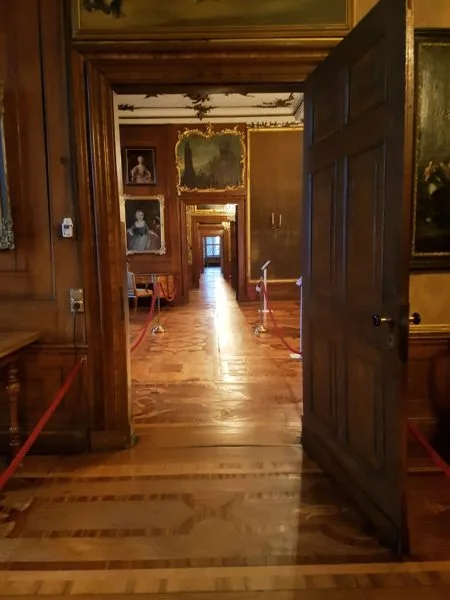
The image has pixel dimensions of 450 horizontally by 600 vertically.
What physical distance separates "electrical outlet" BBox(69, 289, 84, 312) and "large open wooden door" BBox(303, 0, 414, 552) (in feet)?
4.86

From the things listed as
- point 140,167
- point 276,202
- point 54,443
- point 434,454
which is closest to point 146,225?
point 140,167

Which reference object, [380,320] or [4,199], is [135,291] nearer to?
[4,199]

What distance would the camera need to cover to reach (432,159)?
118 inches

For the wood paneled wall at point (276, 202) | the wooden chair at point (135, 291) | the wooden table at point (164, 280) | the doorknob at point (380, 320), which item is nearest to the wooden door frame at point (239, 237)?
the wood paneled wall at point (276, 202)

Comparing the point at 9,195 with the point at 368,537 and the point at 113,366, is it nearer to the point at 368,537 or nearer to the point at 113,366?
the point at 113,366

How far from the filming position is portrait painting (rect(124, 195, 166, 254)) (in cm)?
1025

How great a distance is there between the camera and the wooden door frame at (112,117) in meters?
2.87

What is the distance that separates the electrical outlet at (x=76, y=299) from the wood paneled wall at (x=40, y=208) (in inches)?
1.6

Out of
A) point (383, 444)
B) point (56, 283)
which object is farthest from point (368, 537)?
point (56, 283)

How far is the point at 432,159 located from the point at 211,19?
1619mm

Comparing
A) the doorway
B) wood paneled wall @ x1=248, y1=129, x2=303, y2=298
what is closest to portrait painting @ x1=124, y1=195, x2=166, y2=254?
the doorway

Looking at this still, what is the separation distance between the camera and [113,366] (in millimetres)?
3150

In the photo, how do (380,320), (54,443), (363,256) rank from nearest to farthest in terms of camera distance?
(380,320)
(363,256)
(54,443)

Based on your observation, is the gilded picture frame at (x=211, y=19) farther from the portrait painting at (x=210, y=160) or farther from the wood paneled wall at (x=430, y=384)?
the portrait painting at (x=210, y=160)
